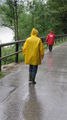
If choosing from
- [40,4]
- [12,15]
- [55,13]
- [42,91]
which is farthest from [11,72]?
[55,13]

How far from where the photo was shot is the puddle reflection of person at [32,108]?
6.55 meters

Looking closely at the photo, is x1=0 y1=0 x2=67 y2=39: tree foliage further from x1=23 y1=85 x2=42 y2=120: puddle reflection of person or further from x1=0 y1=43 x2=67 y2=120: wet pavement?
x1=23 y1=85 x2=42 y2=120: puddle reflection of person

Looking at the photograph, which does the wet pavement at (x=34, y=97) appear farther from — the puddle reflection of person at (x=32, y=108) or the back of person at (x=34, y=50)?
the back of person at (x=34, y=50)

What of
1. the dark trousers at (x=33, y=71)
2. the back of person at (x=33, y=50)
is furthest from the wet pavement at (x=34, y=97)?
the back of person at (x=33, y=50)

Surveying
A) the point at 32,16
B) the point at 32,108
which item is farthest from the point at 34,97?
the point at 32,16

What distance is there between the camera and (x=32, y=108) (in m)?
7.18

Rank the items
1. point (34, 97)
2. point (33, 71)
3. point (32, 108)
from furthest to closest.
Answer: point (33, 71)
point (34, 97)
point (32, 108)

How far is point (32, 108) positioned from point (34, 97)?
106 centimetres

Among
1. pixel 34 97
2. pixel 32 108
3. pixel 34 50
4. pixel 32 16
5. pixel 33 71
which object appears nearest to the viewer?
pixel 32 108

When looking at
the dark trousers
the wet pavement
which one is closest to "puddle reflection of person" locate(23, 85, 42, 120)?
the wet pavement

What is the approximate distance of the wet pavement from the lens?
6.69 m

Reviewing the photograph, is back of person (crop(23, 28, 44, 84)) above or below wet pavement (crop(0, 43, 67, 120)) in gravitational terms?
above

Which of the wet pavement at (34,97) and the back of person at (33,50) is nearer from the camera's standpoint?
the wet pavement at (34,97)

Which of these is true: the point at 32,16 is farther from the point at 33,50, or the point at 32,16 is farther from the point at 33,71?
the point at 33,50
